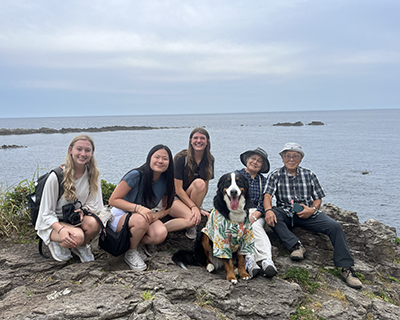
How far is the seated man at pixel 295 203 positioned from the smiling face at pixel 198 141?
126 cm

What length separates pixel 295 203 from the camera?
511 cm

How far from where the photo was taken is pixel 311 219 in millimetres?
5047

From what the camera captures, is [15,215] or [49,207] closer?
[49,207]

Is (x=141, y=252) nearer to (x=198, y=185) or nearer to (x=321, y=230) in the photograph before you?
(x=198, y=185)

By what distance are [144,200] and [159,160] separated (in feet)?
2.12

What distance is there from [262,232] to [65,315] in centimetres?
299

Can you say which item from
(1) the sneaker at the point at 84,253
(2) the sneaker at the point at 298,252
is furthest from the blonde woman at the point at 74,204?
(2) the sneaker at the point at 298,252

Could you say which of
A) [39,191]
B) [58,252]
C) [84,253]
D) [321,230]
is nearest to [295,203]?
[321,230]

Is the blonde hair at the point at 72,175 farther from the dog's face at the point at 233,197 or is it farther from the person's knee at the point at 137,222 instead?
the dog's face at the point at 233,197

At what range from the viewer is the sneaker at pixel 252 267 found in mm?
4219

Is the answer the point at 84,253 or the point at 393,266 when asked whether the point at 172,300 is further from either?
the point at 393,266

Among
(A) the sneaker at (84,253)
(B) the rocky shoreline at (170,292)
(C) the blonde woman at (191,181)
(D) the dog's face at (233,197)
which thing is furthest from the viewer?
(C) the blonde woman at (191,181)

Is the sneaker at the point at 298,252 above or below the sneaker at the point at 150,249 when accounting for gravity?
below

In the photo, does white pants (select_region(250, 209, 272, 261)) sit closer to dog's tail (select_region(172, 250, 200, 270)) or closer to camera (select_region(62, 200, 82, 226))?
dog's tail (select_region(172, 250, 200, 270))
